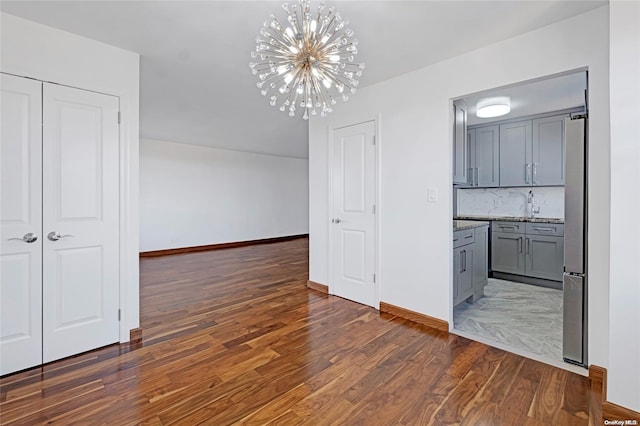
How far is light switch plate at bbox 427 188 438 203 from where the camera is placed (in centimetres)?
283

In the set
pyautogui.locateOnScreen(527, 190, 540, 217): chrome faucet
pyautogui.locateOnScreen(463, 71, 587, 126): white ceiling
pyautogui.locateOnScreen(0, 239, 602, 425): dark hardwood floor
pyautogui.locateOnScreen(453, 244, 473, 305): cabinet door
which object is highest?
pyautogui.locateOnScreen(463, 71, 587, 126): white ceiling

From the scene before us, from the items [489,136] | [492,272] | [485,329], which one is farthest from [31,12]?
[492,272]

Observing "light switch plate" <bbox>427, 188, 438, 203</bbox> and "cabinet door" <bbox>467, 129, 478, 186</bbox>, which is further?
"cabinet door" <bbox>467, 129, 478, 186</bbox>

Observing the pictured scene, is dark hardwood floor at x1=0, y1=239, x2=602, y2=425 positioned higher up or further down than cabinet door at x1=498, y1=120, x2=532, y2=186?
further down

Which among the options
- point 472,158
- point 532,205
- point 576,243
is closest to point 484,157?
point 472,158

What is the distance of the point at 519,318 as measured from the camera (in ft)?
10.2

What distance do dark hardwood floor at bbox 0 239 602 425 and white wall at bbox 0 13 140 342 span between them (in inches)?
20.6

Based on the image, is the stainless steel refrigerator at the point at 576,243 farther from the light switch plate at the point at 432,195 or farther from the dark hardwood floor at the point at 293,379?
the light switch plate at the point at 432,195

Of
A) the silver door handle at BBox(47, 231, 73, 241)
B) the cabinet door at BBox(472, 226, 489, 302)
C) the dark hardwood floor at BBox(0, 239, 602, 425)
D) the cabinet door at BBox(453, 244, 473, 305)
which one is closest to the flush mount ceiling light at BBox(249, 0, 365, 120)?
the dark hardwood floor at BBox(0, 239, 602, 425)

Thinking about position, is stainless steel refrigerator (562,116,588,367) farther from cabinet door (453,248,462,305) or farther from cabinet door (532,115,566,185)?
cabinet door (532,115,566,185)

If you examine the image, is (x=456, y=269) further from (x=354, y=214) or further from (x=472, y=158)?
(x=472, y=158)

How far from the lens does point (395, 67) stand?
2.91 metres

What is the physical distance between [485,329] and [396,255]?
104cm

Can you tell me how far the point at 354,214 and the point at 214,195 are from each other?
4.69 m
